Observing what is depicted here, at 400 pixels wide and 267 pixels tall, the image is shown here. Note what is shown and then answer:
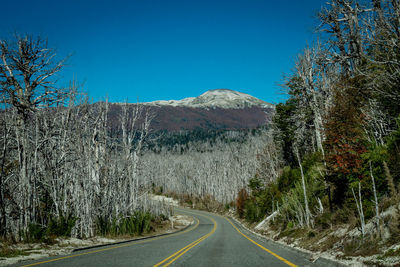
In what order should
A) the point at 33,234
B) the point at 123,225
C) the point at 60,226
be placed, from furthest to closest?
the point at 123,225 → the point at 60,226 → the point at 33,234

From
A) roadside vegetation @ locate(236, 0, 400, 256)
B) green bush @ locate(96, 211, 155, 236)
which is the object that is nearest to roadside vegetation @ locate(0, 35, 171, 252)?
green bush @ locate(96, 211, 155, 236)

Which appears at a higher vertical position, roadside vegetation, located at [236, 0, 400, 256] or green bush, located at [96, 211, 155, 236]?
roadside vegetation, located at [236, 0, 400, 256]

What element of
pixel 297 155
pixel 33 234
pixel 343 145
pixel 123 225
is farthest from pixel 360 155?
pixel 123 225

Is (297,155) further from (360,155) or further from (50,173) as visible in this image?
(50,173)

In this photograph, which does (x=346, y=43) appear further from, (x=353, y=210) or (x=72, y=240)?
(x=72, y=240)

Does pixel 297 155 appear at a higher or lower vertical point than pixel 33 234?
higher

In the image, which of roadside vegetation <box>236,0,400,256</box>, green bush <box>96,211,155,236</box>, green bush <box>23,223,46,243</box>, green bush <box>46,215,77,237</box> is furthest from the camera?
green bush <box>96,211,155,236</box>

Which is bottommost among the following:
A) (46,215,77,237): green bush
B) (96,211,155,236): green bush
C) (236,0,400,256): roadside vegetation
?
(96,211,155,236): green bush

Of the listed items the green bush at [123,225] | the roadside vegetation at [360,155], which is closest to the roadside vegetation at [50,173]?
the green bush at [123,225]

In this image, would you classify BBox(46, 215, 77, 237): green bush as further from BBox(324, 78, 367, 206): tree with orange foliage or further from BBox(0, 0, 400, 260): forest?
BBox(324, 78, 367, 206): tree with orange foliage

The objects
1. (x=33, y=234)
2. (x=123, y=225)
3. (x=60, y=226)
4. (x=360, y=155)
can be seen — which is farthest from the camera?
(x=123, y=225)

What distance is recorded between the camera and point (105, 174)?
2239 centimetres

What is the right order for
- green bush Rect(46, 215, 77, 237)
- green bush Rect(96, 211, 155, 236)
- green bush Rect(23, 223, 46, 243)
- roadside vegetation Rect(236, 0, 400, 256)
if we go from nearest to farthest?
roadside vegetation Rect(236, 0, 400, 256), green bush Rect(23, 223, 46, 243), green bush Rect(46, 215, 77, 237), green bush Rect(96, 211, 155, 236)

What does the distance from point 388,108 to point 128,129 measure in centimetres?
2008
